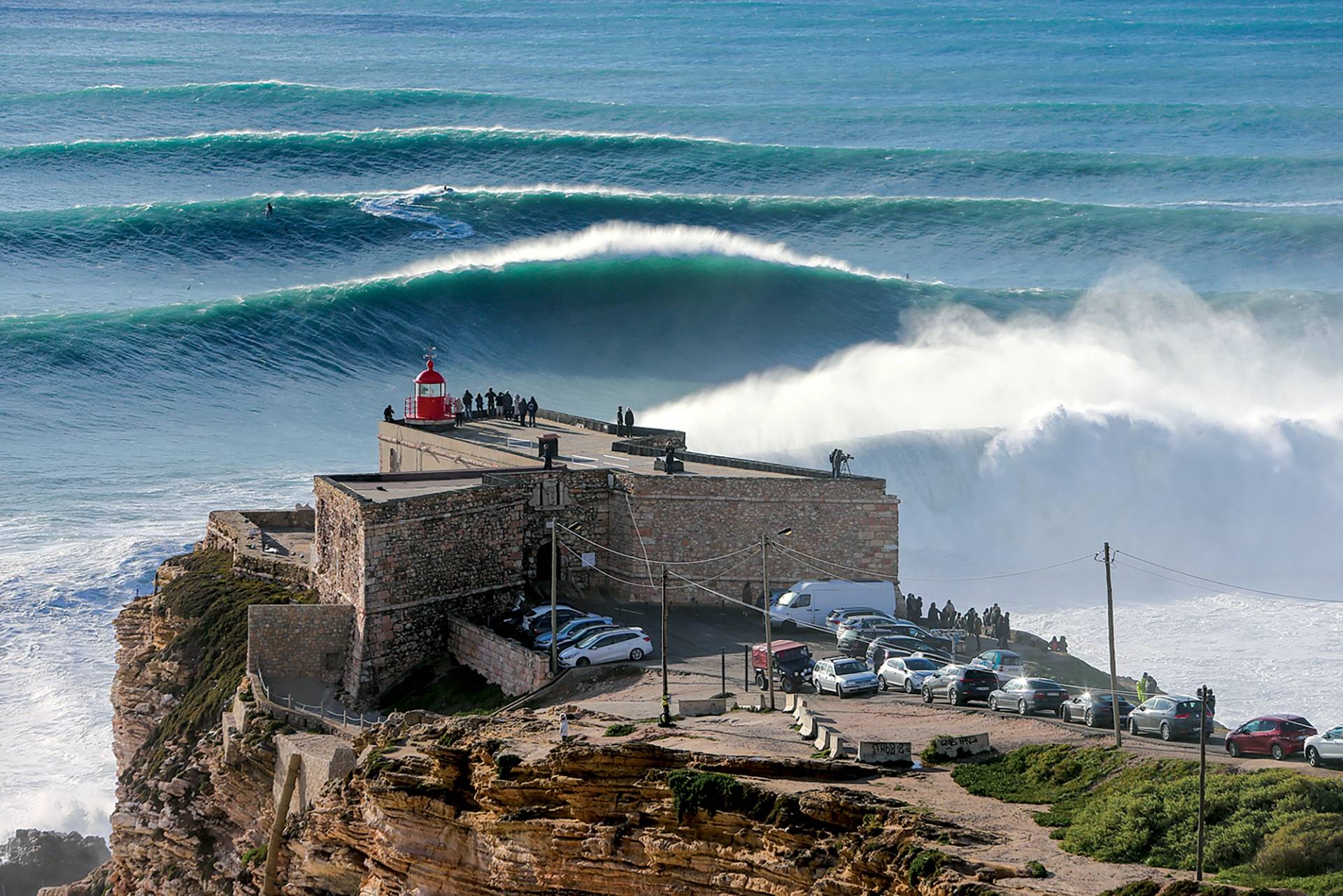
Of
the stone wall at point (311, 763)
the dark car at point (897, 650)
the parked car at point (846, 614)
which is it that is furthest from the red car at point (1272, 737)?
the stone wall at point (311, 763)

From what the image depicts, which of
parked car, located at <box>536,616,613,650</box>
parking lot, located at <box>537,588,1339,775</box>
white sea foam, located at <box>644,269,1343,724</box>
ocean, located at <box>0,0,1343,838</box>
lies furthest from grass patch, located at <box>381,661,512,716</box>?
white sea foam, located at <box>644,269,1343,724</box>

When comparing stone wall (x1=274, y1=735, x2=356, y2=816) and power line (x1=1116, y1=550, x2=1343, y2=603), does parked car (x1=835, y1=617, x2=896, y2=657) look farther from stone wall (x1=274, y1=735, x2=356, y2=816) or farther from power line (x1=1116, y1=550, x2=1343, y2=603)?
power line (x1=1116, y1=550, x2=1343, y2=603)

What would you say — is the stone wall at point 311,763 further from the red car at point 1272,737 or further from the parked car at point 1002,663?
the red car at point 1272,737

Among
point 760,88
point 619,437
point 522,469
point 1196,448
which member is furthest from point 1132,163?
point 522,469

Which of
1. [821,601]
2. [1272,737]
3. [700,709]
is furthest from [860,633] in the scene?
[1272,737]

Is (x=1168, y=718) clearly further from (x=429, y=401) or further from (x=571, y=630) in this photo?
(x=429, y=401)

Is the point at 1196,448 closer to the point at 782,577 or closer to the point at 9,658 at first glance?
the point at 782,577
